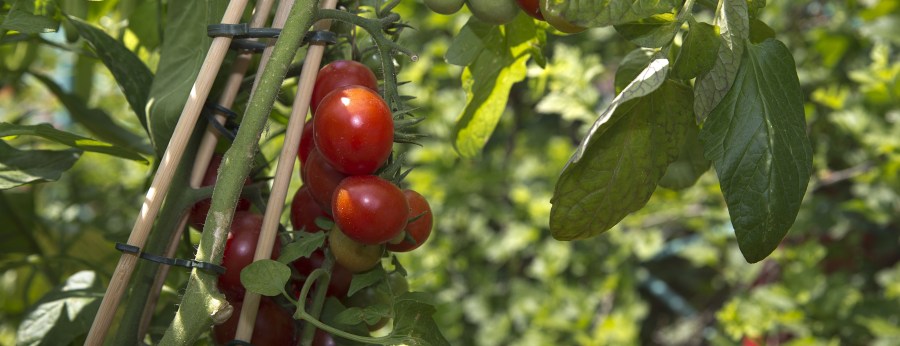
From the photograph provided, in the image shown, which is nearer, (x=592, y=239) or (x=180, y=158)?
(x=180, y=158)

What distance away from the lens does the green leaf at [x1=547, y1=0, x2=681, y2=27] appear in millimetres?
448

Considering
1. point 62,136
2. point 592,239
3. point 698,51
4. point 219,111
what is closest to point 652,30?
point 698,51

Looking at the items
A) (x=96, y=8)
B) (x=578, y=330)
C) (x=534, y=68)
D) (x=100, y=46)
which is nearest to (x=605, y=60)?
(x=578, y=330)

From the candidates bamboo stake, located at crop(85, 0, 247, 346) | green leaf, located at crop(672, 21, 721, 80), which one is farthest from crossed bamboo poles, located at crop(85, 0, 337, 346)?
green leaf, located at crop(672, 21, 721, 80)

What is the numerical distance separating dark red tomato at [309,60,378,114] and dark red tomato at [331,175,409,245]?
7cm

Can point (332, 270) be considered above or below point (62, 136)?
below

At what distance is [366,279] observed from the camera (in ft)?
1.82

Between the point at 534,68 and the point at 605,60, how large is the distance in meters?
0.99

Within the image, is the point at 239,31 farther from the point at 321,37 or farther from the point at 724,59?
the point at 724,59

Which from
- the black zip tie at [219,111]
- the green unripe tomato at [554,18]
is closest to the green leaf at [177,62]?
the black zip tie at [219,111]

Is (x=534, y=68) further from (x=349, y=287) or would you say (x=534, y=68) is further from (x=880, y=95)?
(x=880, y=95)

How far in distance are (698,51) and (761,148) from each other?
0.07 meters

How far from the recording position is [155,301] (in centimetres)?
59

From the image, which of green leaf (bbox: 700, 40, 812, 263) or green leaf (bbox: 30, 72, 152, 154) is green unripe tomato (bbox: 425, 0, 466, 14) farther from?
green leaf (bbox: 30, 72, 152, 154)
